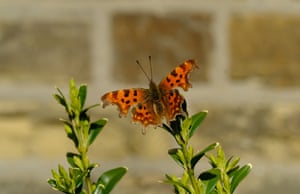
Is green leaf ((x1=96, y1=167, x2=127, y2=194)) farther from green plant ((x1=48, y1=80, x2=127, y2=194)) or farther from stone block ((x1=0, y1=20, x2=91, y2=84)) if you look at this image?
stone block ((x1=0, y1=20, x2=91, y2=84))

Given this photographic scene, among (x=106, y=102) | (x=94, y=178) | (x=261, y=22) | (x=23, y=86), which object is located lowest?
(x=106, y=102)

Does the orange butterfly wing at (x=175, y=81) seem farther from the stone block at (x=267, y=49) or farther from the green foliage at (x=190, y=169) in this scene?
the stone block at (x=267, y=49)

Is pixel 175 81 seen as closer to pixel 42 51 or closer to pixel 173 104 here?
pixel 173 104

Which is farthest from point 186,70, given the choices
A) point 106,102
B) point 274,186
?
point 274,186

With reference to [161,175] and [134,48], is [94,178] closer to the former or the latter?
[161,175]

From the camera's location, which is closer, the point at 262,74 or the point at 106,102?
the point at 106,102

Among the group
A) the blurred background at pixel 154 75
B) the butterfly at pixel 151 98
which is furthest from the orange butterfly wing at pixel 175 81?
the blurred background at pixel 154 75

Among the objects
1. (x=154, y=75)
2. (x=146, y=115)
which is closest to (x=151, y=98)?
(x=146, y=115)
